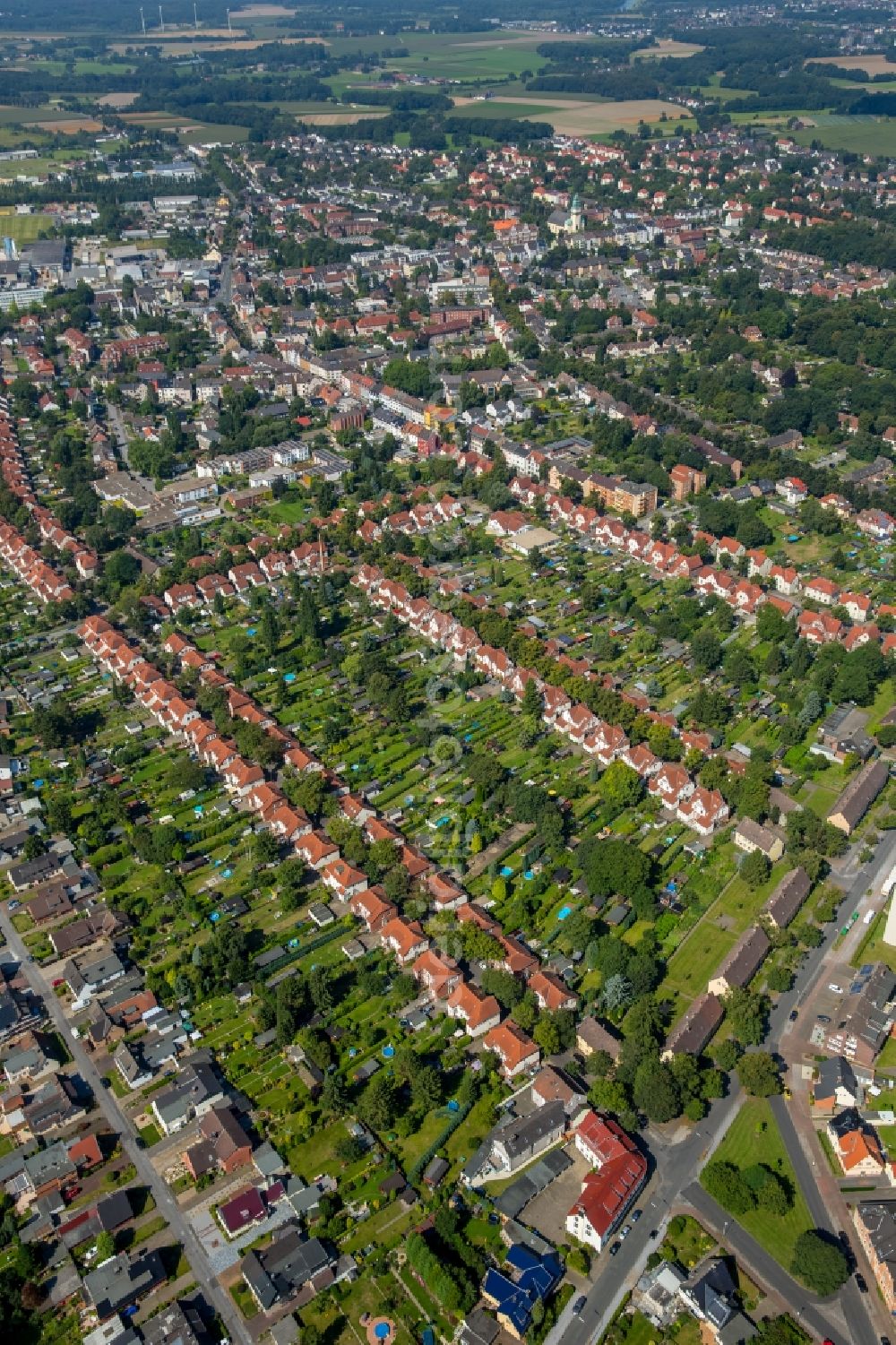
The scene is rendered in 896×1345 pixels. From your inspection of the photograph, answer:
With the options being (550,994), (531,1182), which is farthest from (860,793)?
(531,1182)

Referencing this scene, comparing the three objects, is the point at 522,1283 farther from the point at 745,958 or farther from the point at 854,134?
the point at 854,134

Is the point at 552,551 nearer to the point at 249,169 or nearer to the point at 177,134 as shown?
the point at 249,169

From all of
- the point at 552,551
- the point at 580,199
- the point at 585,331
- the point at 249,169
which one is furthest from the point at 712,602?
the point at 249,169

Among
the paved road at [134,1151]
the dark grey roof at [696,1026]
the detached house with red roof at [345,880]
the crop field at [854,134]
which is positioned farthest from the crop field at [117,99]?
the dark grey roof at [696,1026]

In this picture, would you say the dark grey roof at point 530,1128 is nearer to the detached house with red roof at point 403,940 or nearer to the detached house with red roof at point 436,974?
the detached house with red roof at point 436,974

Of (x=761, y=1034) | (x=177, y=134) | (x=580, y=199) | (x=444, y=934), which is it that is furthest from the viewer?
(x=177, y=134)
